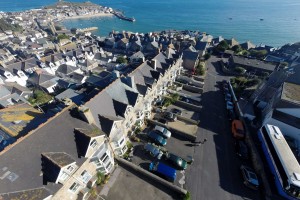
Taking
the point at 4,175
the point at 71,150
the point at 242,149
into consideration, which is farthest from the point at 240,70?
the point at 4,175

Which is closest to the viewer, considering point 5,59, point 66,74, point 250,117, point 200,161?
point 200,161

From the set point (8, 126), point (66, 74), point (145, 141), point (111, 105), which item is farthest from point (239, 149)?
point (66, 74)

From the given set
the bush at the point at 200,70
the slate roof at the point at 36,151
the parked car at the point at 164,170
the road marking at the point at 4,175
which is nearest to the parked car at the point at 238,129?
the parked car at the point at 164,170

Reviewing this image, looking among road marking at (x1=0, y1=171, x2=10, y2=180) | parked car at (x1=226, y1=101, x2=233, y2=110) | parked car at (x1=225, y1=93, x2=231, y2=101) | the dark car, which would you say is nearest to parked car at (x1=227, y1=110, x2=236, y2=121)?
parked car at (x1=226, y1=101, x2=233, y2=110)

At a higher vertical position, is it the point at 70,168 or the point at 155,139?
the point at 70,168

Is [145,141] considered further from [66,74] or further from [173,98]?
[66,74]

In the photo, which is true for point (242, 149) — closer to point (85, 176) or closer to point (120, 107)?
point (120, 107)
